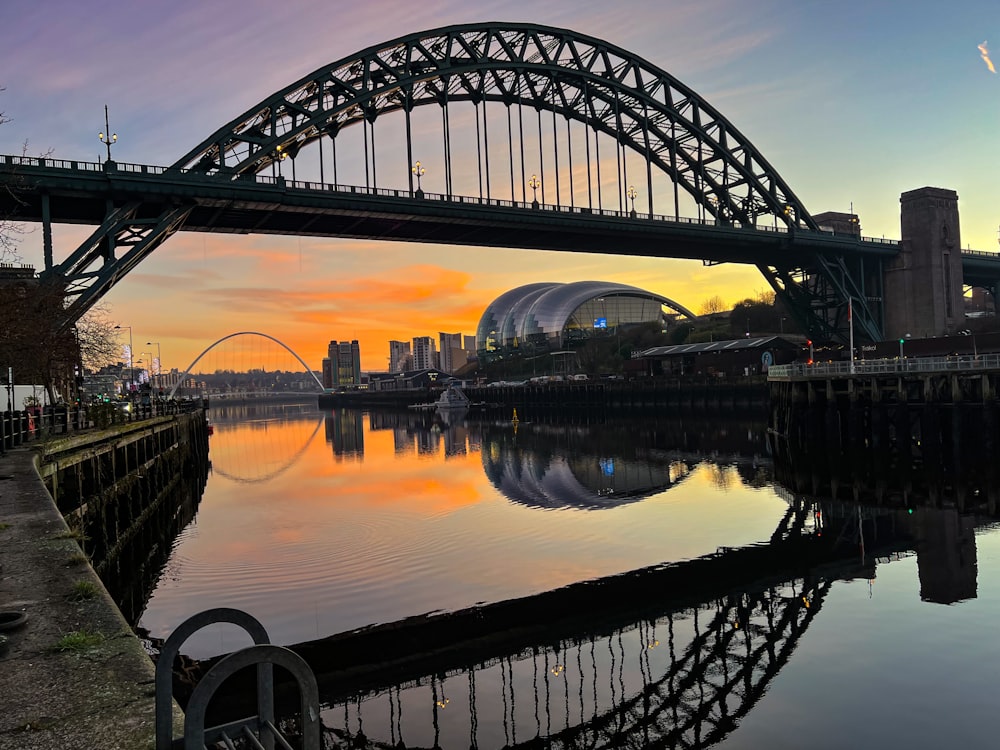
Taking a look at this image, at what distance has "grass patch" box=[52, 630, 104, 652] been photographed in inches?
290

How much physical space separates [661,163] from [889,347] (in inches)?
1220

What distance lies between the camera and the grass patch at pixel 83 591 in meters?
8.99

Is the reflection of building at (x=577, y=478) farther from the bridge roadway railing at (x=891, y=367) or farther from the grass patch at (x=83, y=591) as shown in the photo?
the grass patch at (x=83, y=591)

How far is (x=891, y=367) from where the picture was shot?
152ft

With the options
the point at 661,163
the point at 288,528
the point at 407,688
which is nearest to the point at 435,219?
Result: the point at 661,163

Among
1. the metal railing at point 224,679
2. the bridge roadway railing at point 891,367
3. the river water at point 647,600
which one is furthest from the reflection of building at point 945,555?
the bridge roadway railing at point 891,367

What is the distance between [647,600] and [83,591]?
1305cm

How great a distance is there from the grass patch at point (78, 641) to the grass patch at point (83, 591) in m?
1.44

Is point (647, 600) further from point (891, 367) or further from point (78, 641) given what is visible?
point (891, 367)

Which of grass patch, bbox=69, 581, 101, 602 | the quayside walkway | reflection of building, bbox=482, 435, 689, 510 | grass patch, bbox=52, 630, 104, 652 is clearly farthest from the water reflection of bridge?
reflection of building, bbox=482, 435, 689, 510

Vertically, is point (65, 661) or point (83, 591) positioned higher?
point (83, 591)

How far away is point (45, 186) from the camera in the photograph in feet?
139

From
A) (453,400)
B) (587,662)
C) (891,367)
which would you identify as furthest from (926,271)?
(453,400)

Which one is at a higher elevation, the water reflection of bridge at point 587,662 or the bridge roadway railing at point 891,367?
the bridge roadway railing at point 891,367
